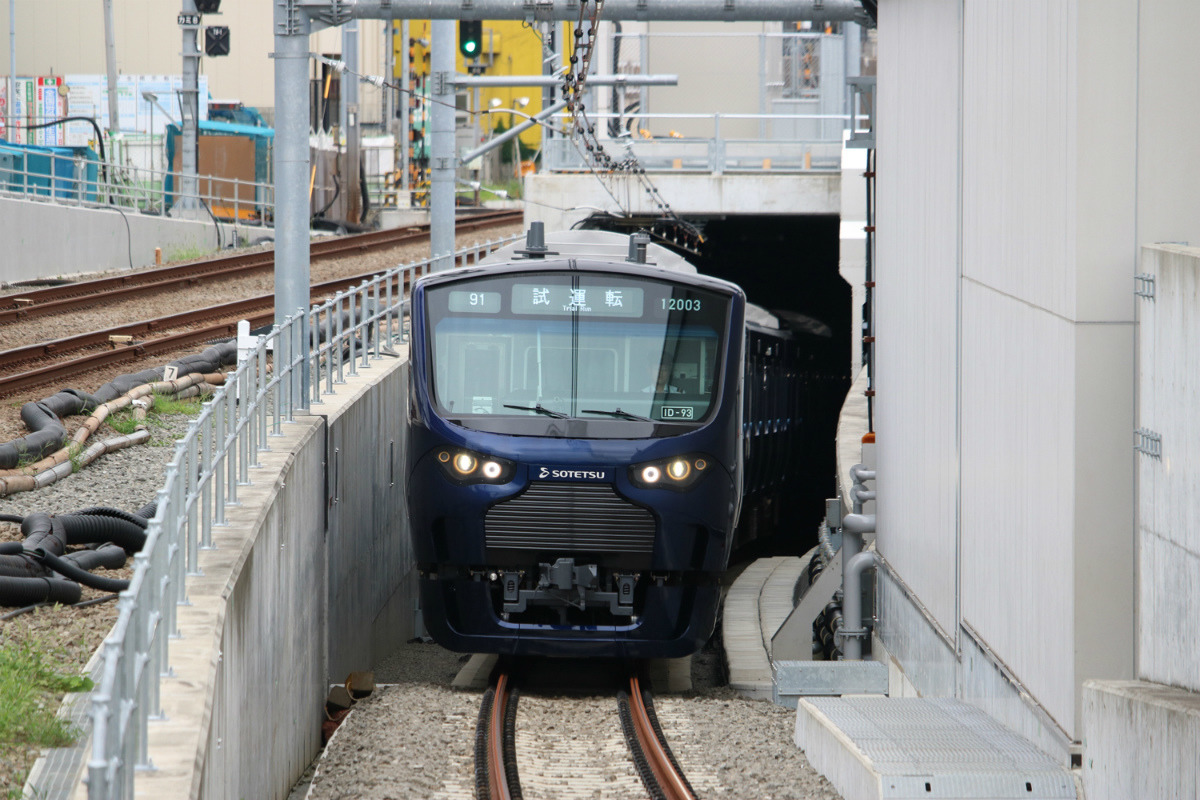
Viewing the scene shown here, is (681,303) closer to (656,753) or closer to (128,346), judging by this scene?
(656,753)

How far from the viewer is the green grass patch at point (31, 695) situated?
625 centimetres

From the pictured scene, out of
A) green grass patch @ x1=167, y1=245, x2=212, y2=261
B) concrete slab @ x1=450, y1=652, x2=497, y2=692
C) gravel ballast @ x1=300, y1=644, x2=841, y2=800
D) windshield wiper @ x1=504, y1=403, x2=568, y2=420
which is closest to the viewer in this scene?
gravel ballast @ x1=300, y1=644, x2=841, y2=800

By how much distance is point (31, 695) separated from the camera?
6684 mm

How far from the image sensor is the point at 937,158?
9.49 metres

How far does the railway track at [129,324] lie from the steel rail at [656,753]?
23.2 feet

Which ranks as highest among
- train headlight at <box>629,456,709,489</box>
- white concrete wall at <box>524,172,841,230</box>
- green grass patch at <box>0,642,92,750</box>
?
white concrete wall at <box>524,172,841,230</box>

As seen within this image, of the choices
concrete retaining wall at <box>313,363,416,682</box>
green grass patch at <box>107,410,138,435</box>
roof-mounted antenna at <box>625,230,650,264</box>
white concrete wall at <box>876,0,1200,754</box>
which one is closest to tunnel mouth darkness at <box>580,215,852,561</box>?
concrete retaining wall at <box>313,363,416,682</box>

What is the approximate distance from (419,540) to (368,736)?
1863mm

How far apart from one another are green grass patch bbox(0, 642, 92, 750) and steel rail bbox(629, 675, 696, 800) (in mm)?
3301

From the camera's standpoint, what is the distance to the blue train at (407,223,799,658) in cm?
1084

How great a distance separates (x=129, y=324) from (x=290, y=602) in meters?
11.1

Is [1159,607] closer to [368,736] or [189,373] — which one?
[368,736]

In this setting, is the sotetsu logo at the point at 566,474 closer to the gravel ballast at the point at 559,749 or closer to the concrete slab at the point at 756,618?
the gravel ballast at the point at 559,749

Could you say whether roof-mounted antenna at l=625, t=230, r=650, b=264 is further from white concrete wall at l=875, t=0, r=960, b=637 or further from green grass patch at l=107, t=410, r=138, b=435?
green grass patch at l=107, t=410, r=138, b=435
